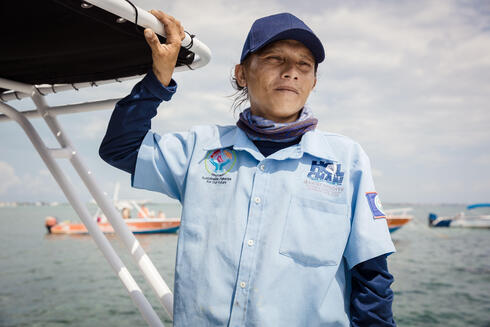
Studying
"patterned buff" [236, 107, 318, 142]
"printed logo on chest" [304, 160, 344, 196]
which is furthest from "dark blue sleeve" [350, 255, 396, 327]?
A: "patterned buff" [236, 107, 318, 142]

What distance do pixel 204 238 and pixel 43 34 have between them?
0.93 meters

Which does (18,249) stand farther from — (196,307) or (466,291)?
(196,307)

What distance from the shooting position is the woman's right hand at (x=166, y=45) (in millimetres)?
1221

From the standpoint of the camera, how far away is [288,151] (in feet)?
4.28

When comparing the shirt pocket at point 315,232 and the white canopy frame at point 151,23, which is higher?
the white canopy frame at point 151,23

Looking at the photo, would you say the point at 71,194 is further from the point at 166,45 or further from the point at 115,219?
the point at 166,45

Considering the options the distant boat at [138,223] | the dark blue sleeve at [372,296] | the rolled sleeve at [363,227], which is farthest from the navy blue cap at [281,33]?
the distant boat at [138,223]

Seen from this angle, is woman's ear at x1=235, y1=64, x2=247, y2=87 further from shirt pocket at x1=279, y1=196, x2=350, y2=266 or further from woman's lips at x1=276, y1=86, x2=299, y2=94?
shirt pocket at x1=279, y1=196, x2=350, y2=266

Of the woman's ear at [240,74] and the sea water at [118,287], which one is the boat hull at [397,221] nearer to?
the sea water at [118,287]

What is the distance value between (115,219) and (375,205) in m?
1.23

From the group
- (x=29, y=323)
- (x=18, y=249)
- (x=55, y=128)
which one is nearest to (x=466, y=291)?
(x=29, y=323)

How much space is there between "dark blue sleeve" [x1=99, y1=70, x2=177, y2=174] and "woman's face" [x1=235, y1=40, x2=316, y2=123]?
0.34 meters

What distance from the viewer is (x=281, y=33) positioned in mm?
1348

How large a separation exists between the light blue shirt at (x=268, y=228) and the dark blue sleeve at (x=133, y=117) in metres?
0.06
